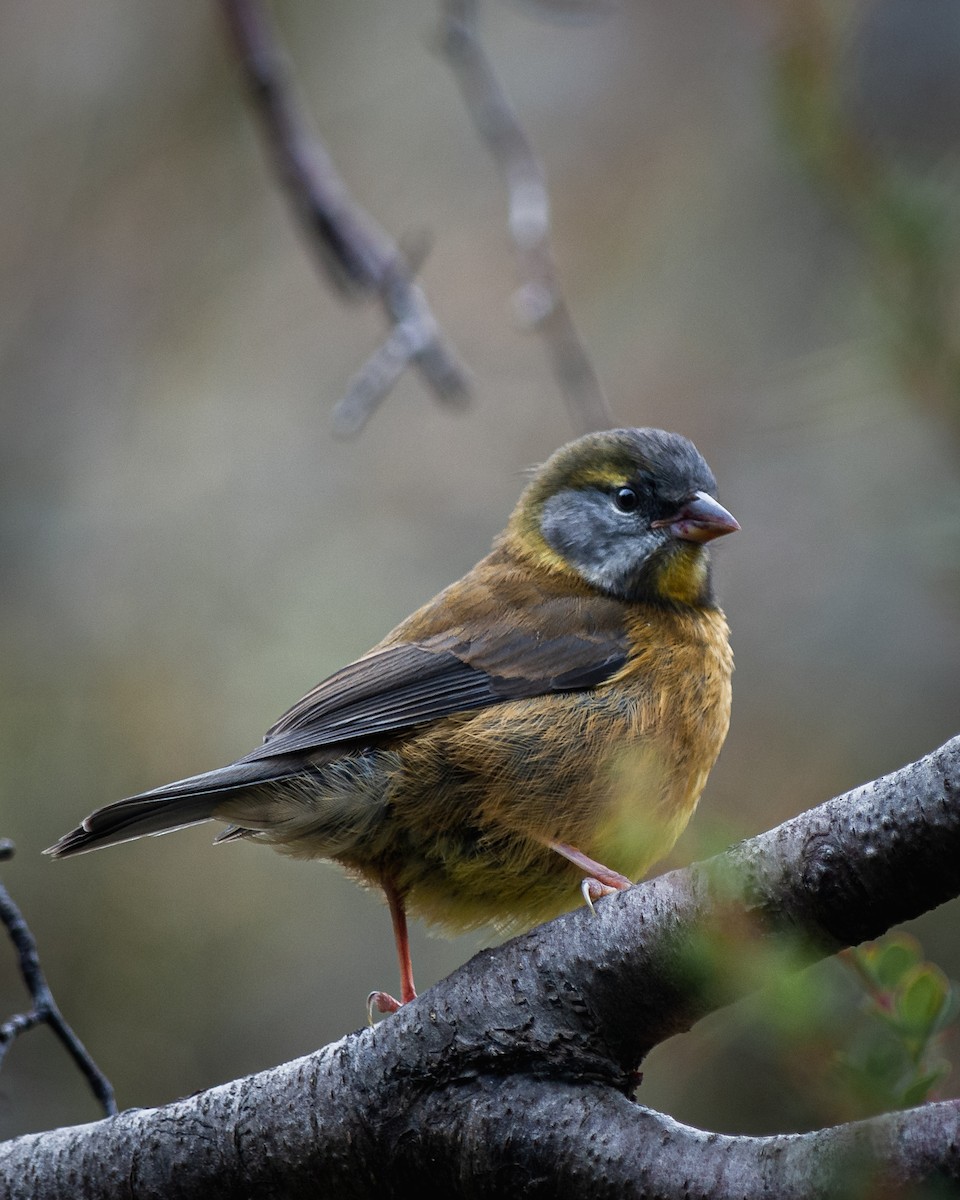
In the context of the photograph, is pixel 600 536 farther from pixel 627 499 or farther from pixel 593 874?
pixel 593 874

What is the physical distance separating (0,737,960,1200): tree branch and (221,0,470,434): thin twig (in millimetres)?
1989

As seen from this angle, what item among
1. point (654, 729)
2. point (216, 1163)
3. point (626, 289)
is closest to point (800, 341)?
point (626, 289)

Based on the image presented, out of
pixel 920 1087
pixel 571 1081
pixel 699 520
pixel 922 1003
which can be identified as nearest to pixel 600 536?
pixel 699 520

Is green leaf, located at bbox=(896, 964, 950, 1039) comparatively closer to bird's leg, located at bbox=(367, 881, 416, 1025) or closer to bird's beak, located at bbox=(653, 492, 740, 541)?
bird's leg, located at bbox=(367, 881, 416, 1025)

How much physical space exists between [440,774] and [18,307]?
5.28 m

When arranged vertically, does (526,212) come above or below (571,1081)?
above

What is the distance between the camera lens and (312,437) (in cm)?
766

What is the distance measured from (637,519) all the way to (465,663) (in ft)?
2.62

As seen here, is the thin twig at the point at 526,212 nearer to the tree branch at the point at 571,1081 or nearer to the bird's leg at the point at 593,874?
the bird's leg at the point at 593,874

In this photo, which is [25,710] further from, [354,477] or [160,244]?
[160,244]

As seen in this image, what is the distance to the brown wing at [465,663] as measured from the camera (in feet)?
11.6

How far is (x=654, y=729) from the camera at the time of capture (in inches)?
140

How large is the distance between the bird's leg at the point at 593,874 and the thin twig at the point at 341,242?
142 cm

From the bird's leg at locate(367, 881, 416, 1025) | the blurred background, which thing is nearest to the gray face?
the blurred background
